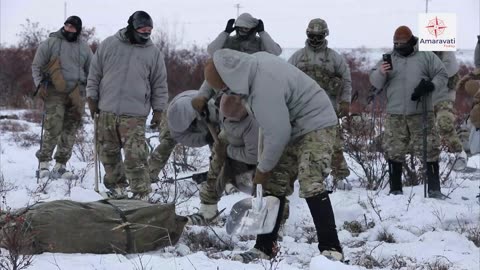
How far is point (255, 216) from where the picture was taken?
14.8 ft

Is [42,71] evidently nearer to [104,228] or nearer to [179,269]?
[104,228]

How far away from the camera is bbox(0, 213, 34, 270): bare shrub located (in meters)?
A: 3.60

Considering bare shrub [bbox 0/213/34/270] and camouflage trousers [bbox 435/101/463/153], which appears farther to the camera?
camouflage trousers [bbox 435/101/463/153]

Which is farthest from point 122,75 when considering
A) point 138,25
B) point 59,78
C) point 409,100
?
point 409,100

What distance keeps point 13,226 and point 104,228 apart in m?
0.59

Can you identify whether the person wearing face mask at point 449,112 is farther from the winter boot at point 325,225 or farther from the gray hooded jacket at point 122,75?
the winter boot at point 325,225

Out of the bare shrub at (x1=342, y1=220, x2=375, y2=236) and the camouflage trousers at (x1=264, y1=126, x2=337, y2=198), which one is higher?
the camouflage trousers at (x1=264, y1=126, x2=337, y2=198)

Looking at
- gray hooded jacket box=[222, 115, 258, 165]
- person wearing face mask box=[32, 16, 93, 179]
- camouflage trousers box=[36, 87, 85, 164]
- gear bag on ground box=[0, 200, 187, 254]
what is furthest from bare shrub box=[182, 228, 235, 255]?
camouflage trousers box=[36, 87, 85, 164]

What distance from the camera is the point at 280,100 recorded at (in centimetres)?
414

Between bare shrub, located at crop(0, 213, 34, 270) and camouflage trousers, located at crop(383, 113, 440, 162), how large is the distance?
425 cm

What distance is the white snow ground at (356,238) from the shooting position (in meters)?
4.12

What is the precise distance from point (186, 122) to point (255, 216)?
1.76 metres

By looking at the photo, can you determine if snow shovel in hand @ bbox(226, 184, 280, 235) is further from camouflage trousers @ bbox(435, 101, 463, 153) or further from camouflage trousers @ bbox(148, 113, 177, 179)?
camouflage trousers @ bbox(435, 101, 463, 153)

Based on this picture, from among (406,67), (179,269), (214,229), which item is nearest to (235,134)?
(214,229)
